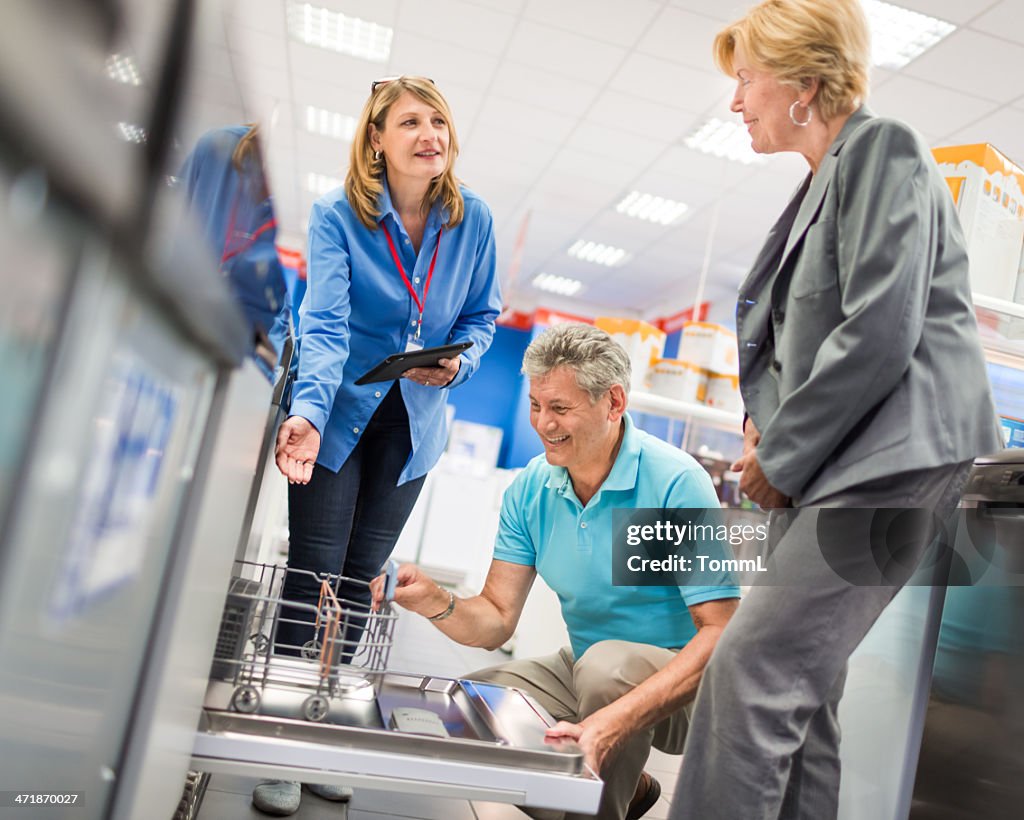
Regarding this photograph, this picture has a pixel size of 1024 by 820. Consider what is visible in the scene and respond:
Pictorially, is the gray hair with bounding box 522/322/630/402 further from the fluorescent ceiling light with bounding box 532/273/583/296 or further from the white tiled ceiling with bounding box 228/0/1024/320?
the fluorescent ceiling light with bounding box 532/273/583/296

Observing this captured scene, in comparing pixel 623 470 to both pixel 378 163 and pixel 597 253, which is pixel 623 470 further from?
pixel 597 253

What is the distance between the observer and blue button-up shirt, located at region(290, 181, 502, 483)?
1578mm

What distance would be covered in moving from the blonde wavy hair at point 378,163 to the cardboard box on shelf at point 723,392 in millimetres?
2194

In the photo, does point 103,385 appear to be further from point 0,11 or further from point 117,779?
point 117,779

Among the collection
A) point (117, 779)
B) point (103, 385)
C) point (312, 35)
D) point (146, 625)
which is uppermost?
point (312, 35)

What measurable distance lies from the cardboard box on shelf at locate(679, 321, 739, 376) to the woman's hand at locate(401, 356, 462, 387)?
7.29 feet

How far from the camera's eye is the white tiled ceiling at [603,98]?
14.0 ft

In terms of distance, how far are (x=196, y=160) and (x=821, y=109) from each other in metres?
1.19

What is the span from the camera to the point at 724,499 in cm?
387

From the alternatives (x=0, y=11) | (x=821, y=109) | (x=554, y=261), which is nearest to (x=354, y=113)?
(x=554, y=261)

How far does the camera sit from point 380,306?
1688 millimetres

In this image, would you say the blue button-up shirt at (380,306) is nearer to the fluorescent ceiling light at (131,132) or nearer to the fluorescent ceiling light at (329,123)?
the fluorescent ceiling light at (131,132)

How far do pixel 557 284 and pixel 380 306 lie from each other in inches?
339

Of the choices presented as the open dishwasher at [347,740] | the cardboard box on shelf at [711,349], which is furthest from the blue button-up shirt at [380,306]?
the cardboard box on shelf at [711,349]
